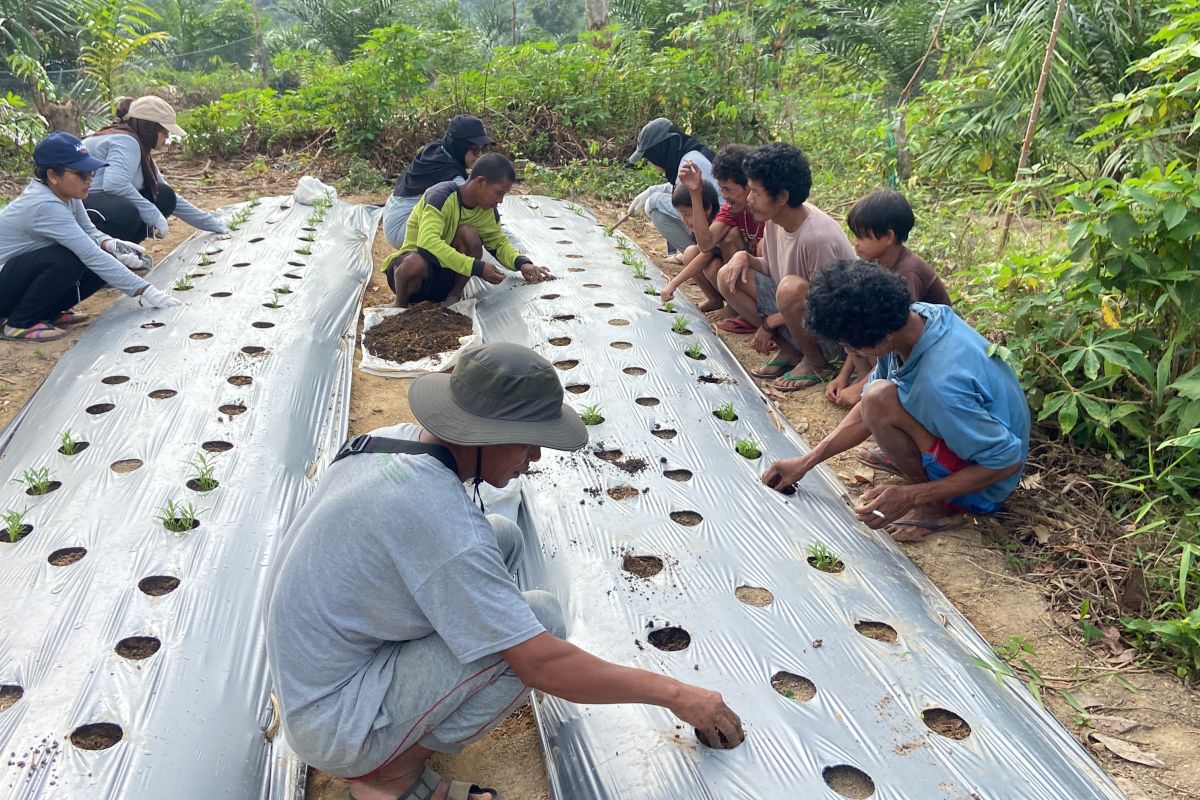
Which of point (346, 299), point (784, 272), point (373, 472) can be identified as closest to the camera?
point (373, 472)

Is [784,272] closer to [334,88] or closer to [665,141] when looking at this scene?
[665,141]

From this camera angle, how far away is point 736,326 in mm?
4711

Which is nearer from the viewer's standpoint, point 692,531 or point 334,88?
point 692,531

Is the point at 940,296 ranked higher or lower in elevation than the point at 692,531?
higher

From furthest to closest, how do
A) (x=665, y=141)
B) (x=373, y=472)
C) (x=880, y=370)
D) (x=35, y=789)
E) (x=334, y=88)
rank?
(x=334, y=88) → (x=665, y=141) → (x=880, y=370) → (x=35, y=789) → (x=373, y=472)

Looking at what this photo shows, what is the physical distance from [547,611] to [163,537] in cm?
146

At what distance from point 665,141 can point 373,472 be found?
4.25 meters

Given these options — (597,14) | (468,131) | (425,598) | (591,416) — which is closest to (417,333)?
(468,131)

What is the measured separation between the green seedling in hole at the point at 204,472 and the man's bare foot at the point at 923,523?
2.34 metres

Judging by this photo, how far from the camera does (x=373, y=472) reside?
1556 mm

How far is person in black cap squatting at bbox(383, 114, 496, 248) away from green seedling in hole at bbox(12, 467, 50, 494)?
2.52 meters

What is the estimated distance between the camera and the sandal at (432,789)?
1.88 metres

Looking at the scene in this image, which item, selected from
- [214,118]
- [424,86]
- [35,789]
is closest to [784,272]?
[35,789]

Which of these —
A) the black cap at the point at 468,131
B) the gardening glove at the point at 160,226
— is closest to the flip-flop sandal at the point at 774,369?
the black cap at the point at 468,131
